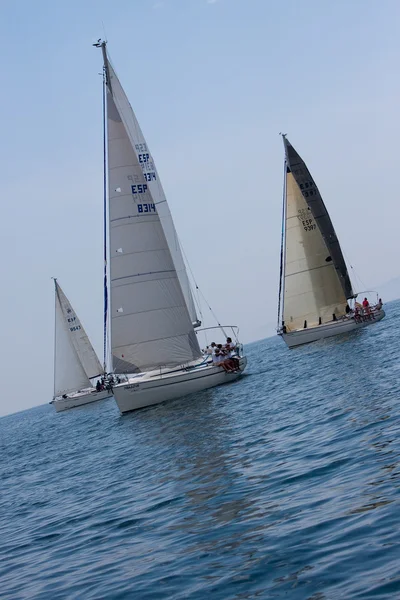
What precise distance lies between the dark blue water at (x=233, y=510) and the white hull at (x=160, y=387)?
296 inches

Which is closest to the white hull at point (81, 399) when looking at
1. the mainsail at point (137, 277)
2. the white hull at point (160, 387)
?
the white hull at point (160, 387)

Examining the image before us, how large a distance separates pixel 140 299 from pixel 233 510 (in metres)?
22.5

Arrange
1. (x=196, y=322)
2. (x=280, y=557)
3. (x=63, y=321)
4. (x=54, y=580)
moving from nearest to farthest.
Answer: (x=280, y=557) < (x=54, y=580) < (x=196, y=322) < (x=63, y=321)

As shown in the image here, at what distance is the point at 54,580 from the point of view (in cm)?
1130

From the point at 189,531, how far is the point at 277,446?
5.17 m

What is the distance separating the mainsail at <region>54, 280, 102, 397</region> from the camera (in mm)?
72188

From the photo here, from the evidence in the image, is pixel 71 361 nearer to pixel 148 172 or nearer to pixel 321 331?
pixel 321 331

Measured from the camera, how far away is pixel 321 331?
50.6m

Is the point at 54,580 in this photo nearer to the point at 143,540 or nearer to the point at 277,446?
the point at 143,540

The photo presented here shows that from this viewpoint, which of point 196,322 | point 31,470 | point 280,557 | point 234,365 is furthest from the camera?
point 196,322

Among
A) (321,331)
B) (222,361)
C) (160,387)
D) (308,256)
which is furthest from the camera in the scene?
(321,331)

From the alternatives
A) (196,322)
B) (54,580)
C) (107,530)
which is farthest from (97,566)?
(196,322)

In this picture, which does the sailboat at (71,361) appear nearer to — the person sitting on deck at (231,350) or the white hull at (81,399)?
the white hull at (81,399)

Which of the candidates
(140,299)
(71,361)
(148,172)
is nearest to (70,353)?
(71,361)
